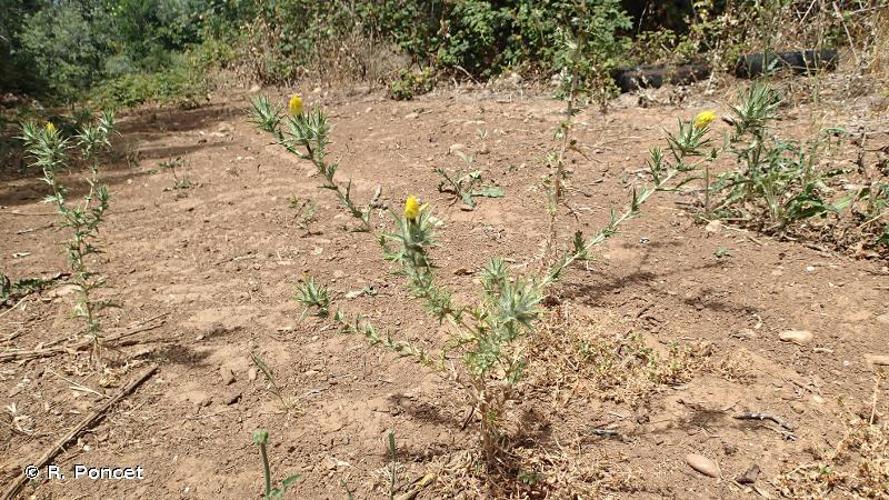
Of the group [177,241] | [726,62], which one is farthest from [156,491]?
[726,62]

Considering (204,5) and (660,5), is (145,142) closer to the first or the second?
(660,5)

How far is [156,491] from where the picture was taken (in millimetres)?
1780

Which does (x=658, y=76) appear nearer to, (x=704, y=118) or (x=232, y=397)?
(x=704, y=118)

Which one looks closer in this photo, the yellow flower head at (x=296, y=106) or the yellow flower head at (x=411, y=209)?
the yellow flower head at (x=411, y=209)

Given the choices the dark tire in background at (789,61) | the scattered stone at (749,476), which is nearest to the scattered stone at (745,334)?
the scattered stone at (749,476)

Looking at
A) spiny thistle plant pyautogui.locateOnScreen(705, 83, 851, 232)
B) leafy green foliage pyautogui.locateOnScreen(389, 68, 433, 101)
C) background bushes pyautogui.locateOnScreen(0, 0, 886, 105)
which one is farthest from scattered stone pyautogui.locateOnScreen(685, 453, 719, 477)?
leafy green foliage pyautogui.locateOnScreen(389, 68, 433, 101)

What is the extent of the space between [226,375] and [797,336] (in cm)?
Answer: 211

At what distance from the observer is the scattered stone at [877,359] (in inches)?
79.7

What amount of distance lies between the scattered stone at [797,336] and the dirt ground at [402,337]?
0.02 m

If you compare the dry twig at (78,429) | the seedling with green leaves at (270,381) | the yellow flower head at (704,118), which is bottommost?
the dry twig at (78,429)

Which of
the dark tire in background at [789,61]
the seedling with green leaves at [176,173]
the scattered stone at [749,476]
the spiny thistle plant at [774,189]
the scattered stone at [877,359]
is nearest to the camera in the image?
the scattered stone at [749,476]

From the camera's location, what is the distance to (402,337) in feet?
7.74

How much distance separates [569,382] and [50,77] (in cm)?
999
